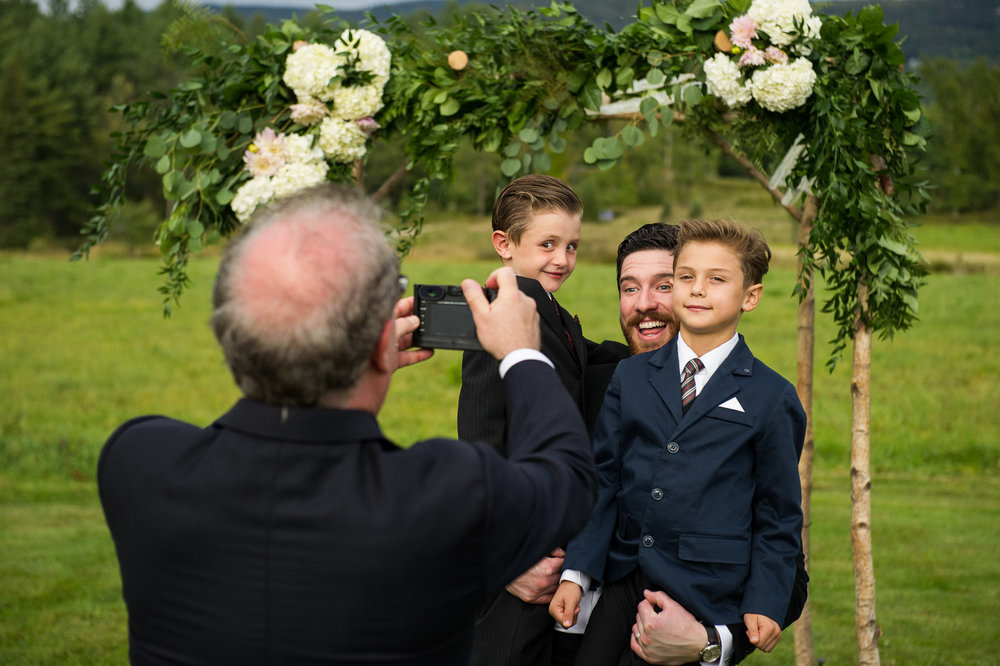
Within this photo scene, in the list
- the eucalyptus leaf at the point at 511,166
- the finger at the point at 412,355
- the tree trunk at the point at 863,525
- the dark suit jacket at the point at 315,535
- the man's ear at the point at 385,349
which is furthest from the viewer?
the eucalyptus leaf at the point at 511,166

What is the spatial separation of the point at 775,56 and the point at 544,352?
2072 mm

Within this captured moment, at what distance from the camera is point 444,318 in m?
2.04

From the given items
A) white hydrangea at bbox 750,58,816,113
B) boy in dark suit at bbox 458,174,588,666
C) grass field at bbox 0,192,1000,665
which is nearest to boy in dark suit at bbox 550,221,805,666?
boy in dark suit at bbox 458,174,588,666

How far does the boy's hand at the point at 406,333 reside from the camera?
2.06 meters

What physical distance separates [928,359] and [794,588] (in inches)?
649

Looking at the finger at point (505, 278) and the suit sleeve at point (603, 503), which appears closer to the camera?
the finger at point (505, 278)

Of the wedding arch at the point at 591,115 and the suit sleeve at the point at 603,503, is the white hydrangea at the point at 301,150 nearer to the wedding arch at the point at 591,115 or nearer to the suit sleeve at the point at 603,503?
the wedding arch at the point at 591,115

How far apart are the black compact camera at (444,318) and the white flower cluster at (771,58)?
2336 mm

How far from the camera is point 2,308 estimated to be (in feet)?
80.7

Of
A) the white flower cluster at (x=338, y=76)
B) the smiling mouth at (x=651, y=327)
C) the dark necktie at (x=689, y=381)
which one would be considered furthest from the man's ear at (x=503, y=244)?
the white flower cluster at (x=338, y=76)

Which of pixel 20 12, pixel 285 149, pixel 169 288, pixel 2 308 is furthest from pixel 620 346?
pixel 20 12

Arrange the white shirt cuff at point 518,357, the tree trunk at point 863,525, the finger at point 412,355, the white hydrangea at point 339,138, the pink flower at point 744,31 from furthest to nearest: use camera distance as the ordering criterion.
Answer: the white hydrangea at point 339,138 < the tree trunk at point 863,525 < the pink flower at point 744,31 < the finger at point 412,355 < the white shirt cuff at point 518,357

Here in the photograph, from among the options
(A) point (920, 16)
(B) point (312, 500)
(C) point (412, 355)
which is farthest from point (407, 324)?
(A) point (920, 16)

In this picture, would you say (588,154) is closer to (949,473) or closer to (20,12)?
(949,473)
